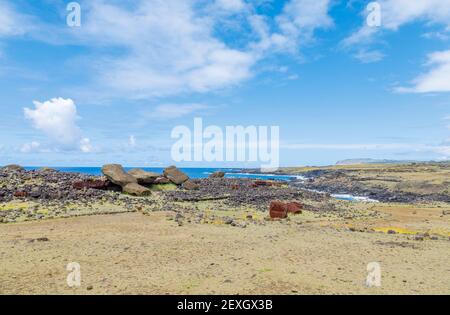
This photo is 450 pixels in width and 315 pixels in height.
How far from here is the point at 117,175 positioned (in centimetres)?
4006

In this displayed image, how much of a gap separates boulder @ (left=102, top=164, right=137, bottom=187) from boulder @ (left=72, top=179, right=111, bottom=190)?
0.91 metres

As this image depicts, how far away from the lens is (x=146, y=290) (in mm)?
11180

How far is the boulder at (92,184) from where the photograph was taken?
38606 millimetres

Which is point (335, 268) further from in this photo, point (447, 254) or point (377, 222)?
point (377, 222)

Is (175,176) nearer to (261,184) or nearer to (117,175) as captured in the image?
(117,175)

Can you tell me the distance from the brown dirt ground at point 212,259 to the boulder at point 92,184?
16.1 m

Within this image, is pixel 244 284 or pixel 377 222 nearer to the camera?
pixel 244 284

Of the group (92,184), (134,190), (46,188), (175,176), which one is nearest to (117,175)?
(92,184)

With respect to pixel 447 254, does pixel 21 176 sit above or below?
above

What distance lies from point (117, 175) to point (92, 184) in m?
2.82

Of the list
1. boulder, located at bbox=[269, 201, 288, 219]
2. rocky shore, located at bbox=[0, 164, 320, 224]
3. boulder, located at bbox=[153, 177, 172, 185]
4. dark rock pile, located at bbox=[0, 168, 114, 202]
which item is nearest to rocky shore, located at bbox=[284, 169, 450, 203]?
rocky shore, located at bbox=[0, 164, 320, 224]
